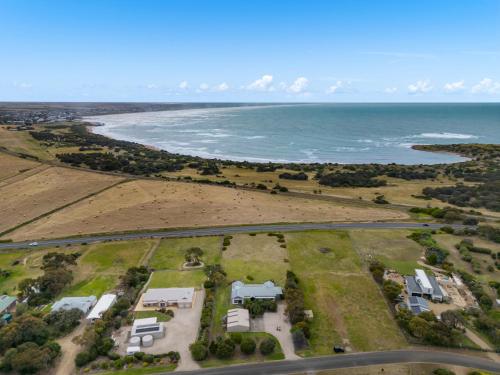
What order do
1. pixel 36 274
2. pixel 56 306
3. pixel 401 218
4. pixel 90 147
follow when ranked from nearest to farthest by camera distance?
pixel 56 306, pixel 36 274, pixel 401 218, pixel 90 147

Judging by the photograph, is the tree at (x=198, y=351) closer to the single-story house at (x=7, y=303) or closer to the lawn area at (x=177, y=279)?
the lawn area at (x=177, y=279)

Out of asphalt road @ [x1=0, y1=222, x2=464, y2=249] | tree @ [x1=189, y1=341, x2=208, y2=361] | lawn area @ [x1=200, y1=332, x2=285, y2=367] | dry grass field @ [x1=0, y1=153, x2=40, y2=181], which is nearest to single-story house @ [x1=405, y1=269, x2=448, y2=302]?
asphalt road @ [x1=0, y1=222, x2=464, y2=249]

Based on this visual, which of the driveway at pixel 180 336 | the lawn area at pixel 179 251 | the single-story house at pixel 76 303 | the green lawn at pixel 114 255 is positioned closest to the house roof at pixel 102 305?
the single-story house at pixel 76 303

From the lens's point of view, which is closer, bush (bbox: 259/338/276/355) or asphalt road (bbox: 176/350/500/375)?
asphalt road (bbox: 176/350/500/375)

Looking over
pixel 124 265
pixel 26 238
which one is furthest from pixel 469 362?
pixel 26 238

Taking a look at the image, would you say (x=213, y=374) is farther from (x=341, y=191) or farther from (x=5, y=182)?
(x=5, y=182)

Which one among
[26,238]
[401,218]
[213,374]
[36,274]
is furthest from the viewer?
[401,218]

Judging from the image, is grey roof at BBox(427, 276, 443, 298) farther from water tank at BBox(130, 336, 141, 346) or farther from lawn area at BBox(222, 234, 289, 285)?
water tank at BBox(130, 336, 141, 346)

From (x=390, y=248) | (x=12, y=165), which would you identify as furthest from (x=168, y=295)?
(x=12, y=165)
